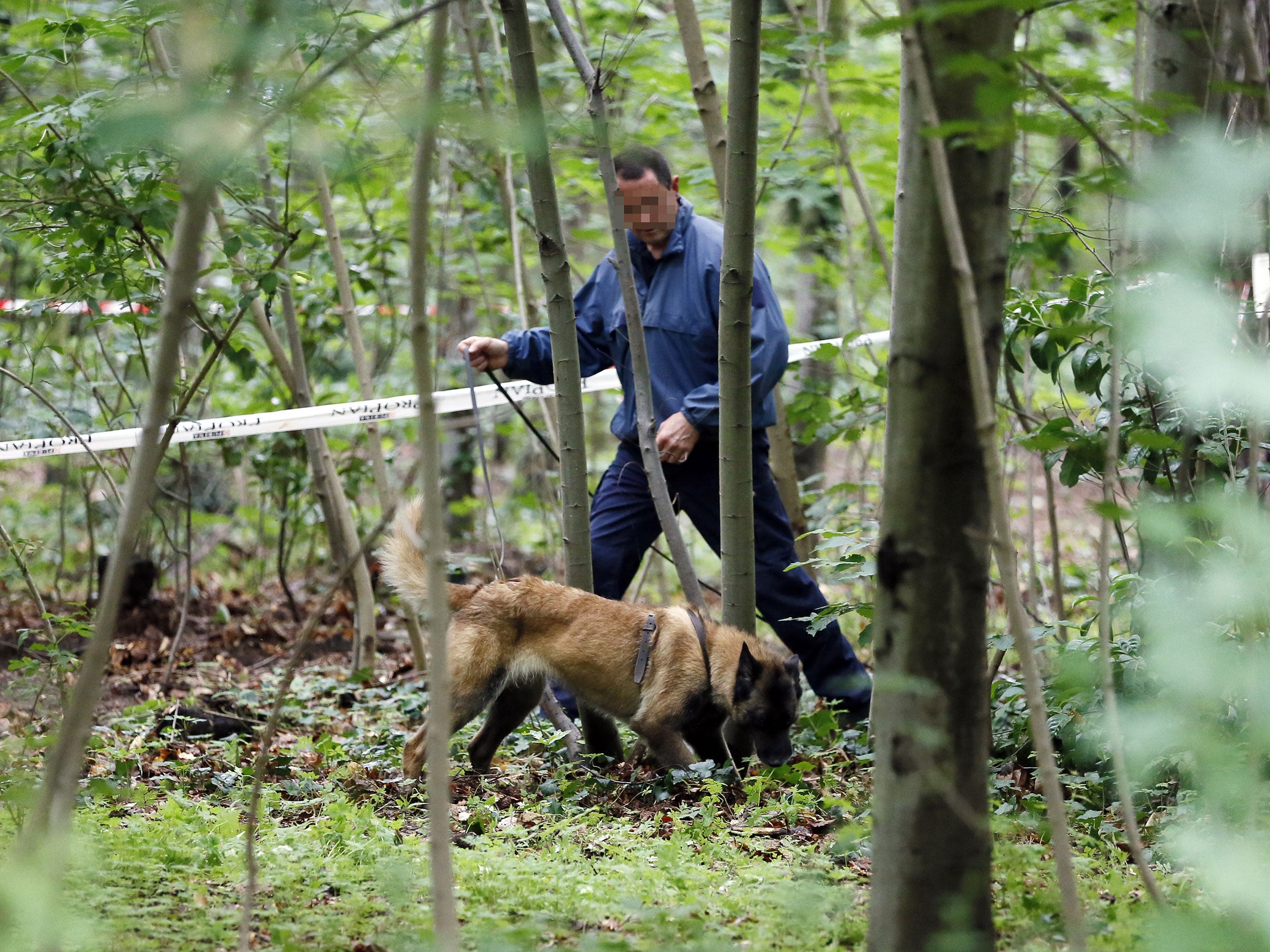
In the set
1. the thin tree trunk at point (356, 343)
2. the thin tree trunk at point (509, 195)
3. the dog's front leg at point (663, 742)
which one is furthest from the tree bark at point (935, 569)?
the thin tree trunk at point (356, 343)

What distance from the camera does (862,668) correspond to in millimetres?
5746

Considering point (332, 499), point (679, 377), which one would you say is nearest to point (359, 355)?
point (332, 499)

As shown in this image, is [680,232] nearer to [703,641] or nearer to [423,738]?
[703,641]

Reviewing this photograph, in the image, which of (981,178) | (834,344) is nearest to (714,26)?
(834,344)

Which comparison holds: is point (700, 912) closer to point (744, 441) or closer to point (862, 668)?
point (744, 441)

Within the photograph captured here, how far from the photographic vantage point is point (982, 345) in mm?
2033

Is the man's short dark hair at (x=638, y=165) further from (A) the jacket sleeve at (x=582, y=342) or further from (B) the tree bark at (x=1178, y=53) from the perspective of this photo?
(B) the tree bark at (x=1178, y=53)

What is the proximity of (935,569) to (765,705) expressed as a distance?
119 inches

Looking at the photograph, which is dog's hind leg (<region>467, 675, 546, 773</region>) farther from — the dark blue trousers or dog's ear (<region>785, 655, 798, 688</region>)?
dog's ear (<region>785, 655, 798, 688</region>)

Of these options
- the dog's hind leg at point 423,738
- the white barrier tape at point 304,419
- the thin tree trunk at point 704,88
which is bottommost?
the dog's hind leg at point 423,738

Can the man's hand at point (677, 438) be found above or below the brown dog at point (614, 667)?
above

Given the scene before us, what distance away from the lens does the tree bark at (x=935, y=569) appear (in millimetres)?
2080

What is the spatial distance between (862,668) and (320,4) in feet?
14.0

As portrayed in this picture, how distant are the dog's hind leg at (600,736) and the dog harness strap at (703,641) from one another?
61 cm
